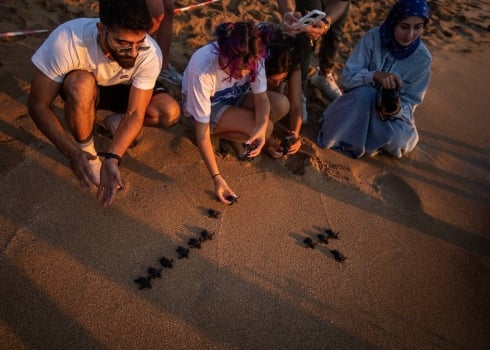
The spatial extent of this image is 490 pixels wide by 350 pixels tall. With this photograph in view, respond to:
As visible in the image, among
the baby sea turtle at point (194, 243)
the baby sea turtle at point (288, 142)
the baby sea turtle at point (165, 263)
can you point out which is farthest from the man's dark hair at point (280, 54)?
the baby sea turtle at point (165, 263)

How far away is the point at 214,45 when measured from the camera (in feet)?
7.09

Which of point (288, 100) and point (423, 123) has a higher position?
point (288, 100)

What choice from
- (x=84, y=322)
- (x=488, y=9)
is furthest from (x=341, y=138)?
(x=488, y=9)

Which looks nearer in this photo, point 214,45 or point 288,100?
point 214,45

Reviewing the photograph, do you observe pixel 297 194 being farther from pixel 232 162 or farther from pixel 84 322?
pixel 84 322

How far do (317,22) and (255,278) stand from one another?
1.78m

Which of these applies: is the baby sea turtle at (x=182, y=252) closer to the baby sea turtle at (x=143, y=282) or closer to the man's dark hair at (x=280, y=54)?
the baby sea turtle at (x=143, y=282)

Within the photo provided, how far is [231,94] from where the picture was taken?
8.35 ft

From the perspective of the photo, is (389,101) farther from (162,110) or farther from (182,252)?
(182,252)

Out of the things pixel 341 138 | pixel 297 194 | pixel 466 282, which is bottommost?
pixel 466 282

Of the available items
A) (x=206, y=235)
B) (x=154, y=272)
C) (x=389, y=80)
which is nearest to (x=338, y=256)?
(x=206, y=235)

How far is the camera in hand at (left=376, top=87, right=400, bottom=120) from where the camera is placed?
2.74 meters

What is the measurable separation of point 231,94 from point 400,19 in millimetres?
1343

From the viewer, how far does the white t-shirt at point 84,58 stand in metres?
1.98
